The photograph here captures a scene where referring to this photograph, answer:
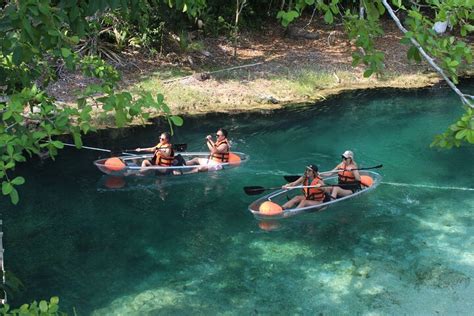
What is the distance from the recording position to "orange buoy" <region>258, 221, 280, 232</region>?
10.5 metres

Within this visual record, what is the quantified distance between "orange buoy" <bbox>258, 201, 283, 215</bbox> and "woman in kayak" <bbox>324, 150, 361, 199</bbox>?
47.5 inches

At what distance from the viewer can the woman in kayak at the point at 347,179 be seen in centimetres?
1115

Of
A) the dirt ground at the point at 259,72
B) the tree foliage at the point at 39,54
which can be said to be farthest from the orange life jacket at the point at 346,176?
the tree foliage at the point at 39,54

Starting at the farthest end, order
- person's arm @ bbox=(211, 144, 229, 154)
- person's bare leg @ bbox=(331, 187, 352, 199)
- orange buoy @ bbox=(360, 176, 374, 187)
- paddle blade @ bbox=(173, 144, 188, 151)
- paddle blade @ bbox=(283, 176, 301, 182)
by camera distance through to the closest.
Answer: paddle blade @ bbox=(173, 144, 188, 151), person's arm @ bbox=(211, 144, 229, 154), orange buoy @ bbox=(360, 176, 374, 187), paddle blade @ bbox=(283, 176, 301, 182), person's bare leg @ bbox=(331, 187, 352, 199)

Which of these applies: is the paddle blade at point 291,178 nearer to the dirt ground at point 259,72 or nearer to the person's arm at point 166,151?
the person's arm at point 166,151

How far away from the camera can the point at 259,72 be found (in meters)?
18.6

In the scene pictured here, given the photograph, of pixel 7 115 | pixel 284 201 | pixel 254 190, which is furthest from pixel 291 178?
pixel 7 115

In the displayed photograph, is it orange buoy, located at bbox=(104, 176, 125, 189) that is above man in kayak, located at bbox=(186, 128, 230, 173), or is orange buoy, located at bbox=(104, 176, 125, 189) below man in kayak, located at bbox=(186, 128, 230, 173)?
below

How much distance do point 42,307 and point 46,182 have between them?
9.66 metres

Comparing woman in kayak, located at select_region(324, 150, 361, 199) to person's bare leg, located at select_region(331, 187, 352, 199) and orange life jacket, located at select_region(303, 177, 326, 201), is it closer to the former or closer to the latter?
person's bare leg, located at select_region(331, 187, 352, 199)

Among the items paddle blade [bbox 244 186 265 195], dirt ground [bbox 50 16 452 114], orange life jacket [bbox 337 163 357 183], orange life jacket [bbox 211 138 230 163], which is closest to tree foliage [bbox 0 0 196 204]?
paddle blade [bbox 244 186 265 195]

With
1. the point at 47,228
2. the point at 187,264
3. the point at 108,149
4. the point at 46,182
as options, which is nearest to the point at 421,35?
the point at 187,264

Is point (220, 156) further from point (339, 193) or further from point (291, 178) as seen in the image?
point (339, 193)

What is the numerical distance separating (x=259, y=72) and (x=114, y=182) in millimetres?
7649
